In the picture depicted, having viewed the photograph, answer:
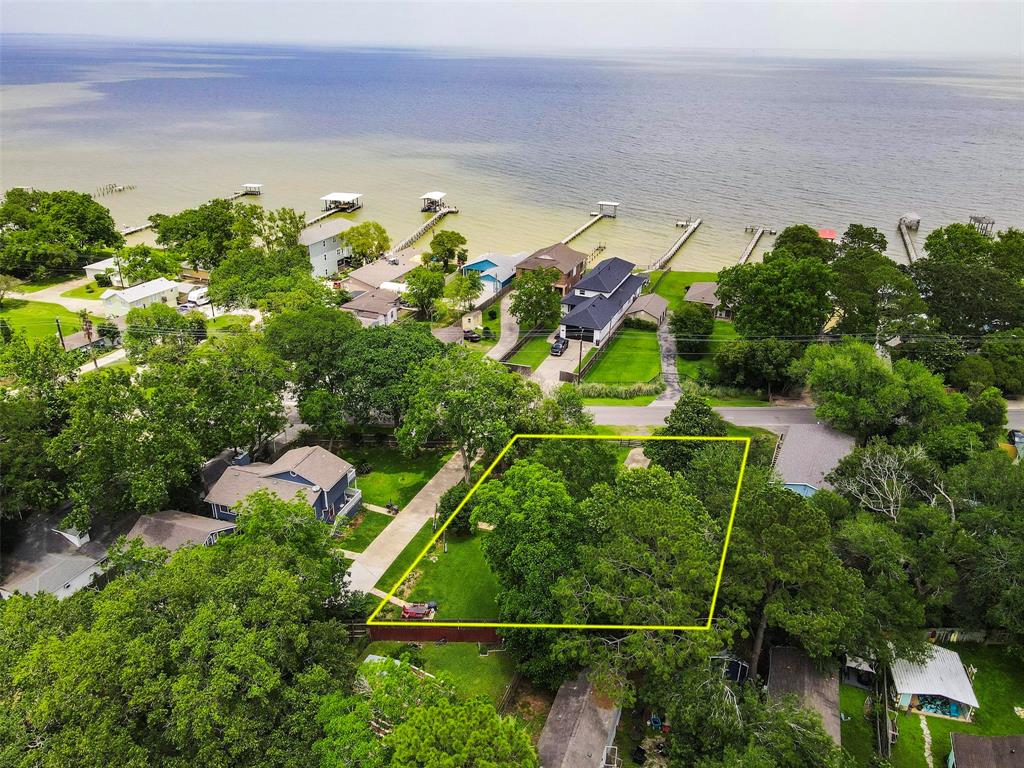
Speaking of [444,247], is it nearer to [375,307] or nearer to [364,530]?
[375,307]

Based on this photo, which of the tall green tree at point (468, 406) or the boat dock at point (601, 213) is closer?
the tall green tree at point (468, 406)

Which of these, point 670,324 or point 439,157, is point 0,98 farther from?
point 670,324

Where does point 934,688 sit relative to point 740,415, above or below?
above

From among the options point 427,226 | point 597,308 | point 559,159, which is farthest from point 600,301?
point 559,159

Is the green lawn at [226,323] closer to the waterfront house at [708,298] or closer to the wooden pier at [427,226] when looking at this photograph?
the wooden pier at [427,226]

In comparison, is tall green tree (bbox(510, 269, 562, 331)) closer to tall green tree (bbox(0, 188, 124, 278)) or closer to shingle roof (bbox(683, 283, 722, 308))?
shingle roof (bbox(683, 283, 722, 308))

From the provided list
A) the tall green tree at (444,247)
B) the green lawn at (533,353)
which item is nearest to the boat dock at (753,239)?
the tall green tree at (444,247)
